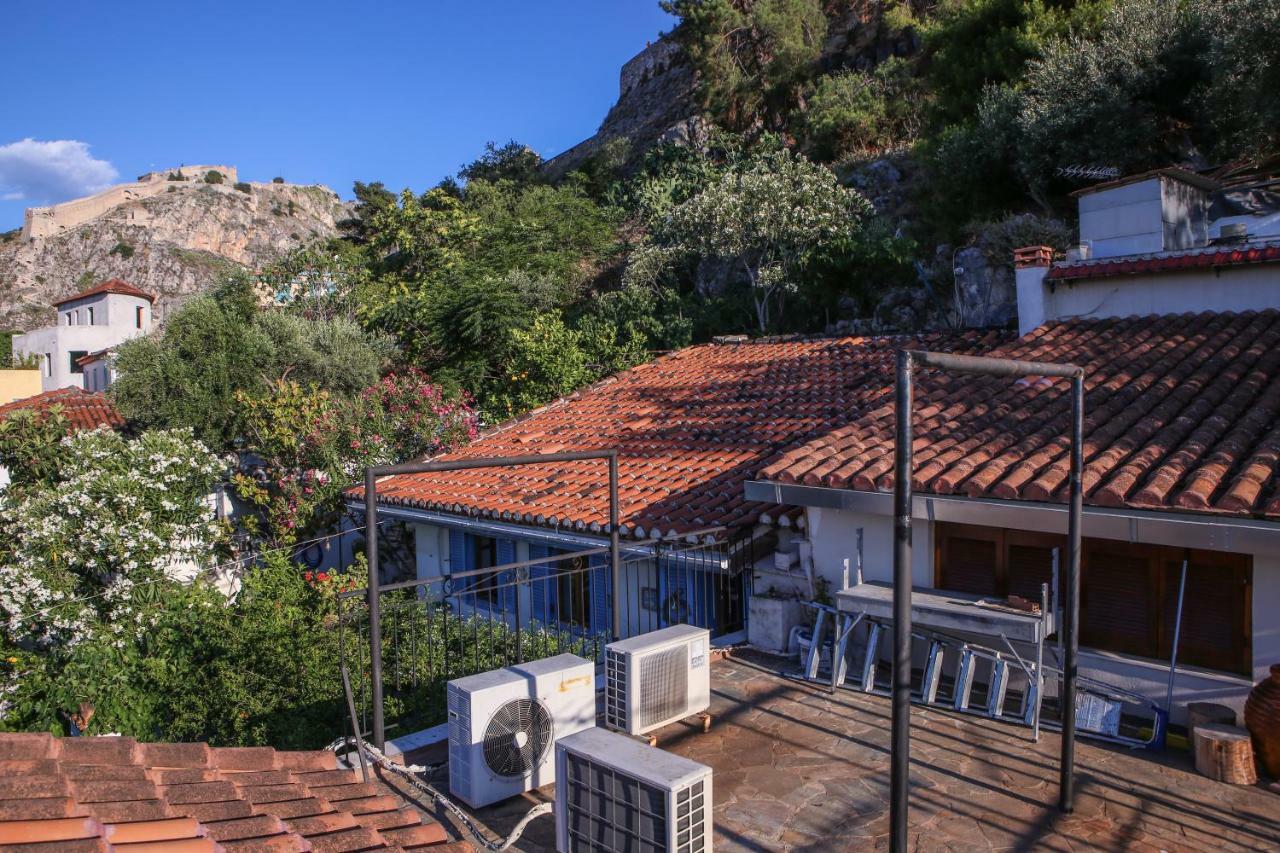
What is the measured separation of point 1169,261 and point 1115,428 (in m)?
3.94

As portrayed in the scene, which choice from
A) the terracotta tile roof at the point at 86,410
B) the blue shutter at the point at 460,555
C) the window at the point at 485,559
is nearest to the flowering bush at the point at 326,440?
the blue shutter at the point at 460,555

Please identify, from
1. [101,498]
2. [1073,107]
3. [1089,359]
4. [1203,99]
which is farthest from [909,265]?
[101,498]

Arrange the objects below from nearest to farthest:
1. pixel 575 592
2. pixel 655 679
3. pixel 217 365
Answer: pixel 655 679 < pixel 575 592 < pixel 217 365

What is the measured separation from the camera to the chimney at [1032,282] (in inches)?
424

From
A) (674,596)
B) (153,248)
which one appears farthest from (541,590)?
(153,248)

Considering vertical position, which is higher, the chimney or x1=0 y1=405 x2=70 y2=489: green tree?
the chimney

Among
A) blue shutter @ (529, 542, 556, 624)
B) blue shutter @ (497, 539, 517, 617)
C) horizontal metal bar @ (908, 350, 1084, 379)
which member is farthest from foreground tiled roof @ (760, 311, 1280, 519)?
blue shutter @ (497, 539, 517, 617)

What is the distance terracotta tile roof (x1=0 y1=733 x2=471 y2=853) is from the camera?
240 centimetres

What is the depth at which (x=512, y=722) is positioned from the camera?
17.2 feet

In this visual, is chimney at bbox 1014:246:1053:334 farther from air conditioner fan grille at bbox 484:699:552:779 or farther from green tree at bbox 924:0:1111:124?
green tree at bbox 924:0:1111:124

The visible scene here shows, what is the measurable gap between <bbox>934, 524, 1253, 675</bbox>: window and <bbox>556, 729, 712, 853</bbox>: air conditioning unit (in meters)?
4.00

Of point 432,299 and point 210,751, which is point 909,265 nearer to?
point 432,299

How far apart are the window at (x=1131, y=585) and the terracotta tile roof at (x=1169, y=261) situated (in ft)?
15.9

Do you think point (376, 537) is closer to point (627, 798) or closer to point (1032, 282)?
point (627, 798)
